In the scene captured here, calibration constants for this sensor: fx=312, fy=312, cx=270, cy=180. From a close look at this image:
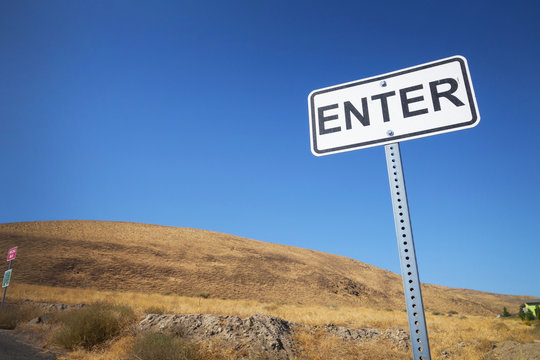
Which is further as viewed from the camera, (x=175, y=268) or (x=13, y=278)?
(x=175, y=268)

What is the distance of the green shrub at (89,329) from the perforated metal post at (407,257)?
33.2ft

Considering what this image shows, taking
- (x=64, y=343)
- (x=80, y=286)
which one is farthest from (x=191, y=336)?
(x=80, y=286)

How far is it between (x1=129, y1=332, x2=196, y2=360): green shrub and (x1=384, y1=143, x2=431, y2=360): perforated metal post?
21.9ft

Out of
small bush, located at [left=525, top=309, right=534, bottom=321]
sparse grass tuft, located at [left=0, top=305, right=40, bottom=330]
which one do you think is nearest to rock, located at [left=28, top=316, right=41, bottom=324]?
sparse grass tuft, located at [left=0, top=305, right=40, bottom=330]

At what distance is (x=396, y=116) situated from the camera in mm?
2178

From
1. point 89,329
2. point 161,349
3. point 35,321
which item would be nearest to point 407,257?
point 161,349

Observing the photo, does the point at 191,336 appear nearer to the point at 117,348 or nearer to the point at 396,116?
the point at 117,348

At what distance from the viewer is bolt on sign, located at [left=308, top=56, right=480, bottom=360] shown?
1993mm

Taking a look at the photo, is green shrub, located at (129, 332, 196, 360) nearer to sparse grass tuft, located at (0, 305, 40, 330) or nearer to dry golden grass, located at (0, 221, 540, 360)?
sparse grass tuft, located at (0, 305, 40, 330)

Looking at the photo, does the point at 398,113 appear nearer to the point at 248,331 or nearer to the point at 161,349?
the point at 161,349

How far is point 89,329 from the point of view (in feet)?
30.1

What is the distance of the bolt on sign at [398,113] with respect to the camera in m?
1.99

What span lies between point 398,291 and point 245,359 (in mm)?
65637

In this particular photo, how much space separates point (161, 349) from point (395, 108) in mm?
7321
